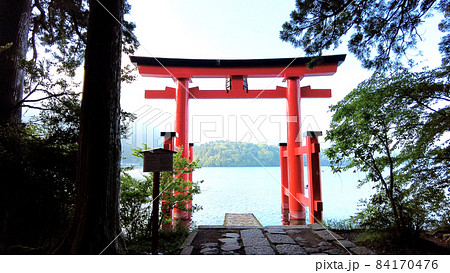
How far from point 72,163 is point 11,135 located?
32.2 inches

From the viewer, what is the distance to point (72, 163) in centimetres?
294

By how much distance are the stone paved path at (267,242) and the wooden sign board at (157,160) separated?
1085mm

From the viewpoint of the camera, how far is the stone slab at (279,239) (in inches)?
114

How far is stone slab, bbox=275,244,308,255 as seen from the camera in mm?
2555

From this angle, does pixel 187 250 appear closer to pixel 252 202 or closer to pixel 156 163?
pixel 156 163

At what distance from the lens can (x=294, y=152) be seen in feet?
19.3

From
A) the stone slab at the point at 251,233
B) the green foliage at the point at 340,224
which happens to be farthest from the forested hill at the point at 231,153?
the stone slab at the point at 251,233

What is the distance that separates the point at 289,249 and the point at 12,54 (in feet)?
17.3

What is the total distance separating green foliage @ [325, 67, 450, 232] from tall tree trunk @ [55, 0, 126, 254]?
281 centimetres

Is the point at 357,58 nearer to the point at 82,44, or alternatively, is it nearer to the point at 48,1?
the point at 82,44

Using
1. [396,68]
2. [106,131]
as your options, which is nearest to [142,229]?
[106,131]

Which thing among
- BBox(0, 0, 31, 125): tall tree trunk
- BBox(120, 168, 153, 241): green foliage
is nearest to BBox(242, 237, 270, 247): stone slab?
BBox(120, 168, 153, 241): green foliage

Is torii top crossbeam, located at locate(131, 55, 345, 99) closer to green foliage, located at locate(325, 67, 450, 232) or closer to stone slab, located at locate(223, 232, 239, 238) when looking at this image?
green foliage, located at locate(325, 67, 450, 232)

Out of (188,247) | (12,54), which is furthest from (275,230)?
(12,54)
